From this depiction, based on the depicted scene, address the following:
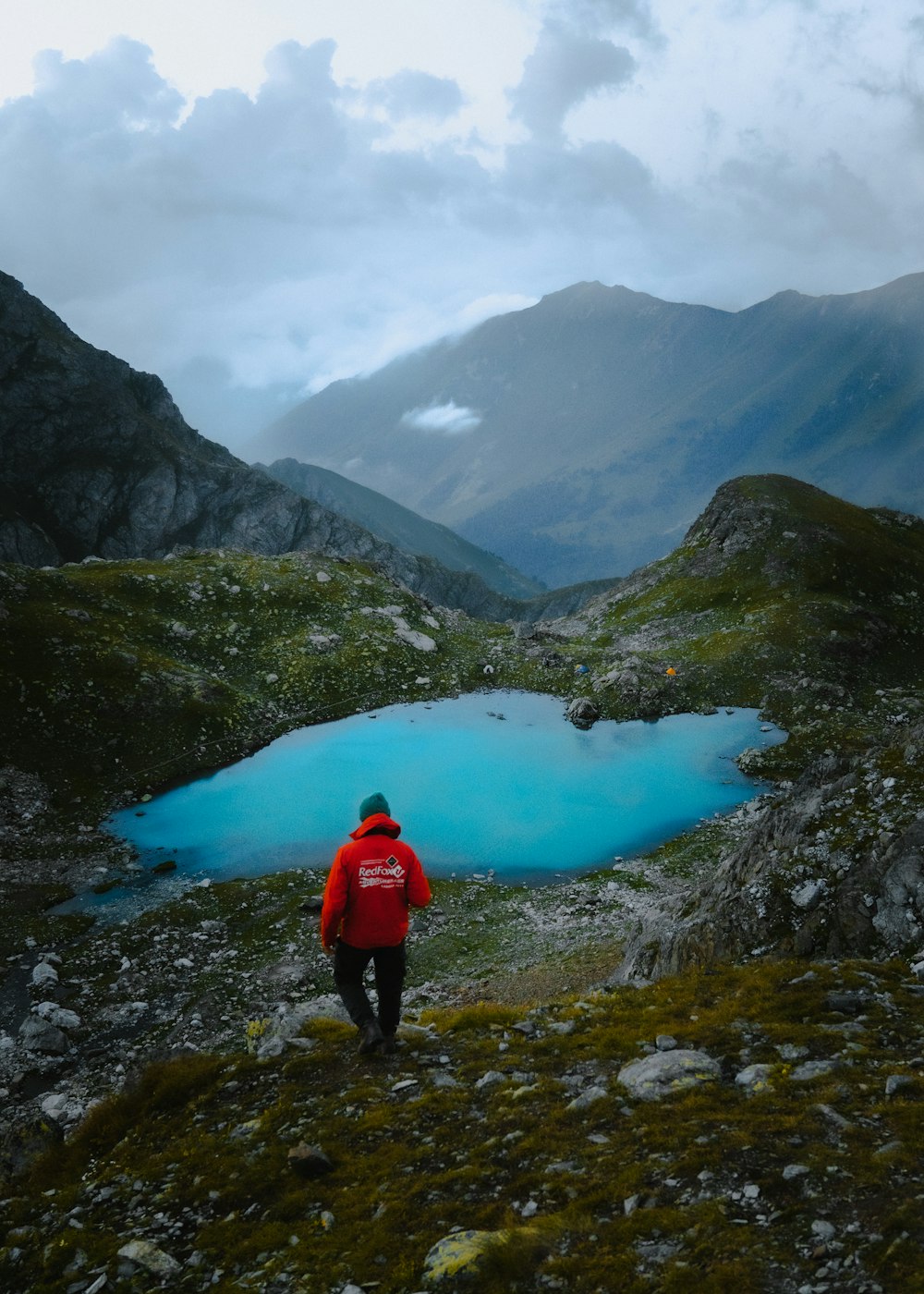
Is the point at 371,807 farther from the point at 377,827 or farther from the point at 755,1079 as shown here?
the point at 755,1079

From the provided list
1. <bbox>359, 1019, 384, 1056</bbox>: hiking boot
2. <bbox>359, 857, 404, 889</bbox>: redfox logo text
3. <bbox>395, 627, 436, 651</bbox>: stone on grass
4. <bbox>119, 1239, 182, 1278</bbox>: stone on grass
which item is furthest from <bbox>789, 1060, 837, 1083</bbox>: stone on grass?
<bbox>395, 627, 436, 651</bbox>: stone on grass

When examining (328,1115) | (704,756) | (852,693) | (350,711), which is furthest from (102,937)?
(852,693)

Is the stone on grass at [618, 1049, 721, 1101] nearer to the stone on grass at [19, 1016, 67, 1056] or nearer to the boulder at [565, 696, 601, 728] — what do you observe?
the stone on grass at [19, 1016, 67, 1056]

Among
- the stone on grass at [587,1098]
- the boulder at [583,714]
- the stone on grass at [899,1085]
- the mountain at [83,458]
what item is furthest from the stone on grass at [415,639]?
the mountain at [83,458]

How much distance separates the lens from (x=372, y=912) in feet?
40.1

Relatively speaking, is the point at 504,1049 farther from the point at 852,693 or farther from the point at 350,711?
the point at 852,693

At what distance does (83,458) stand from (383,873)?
536 ft

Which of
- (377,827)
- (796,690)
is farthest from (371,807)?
(796,690)

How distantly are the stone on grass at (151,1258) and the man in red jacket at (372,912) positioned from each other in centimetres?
422

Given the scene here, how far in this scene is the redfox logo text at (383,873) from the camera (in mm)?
12172

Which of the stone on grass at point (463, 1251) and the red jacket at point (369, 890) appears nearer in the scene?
the stone on grass at point (463, 1251)

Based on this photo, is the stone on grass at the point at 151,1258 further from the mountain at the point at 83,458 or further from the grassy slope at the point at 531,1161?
the mountain at the point at 83,458

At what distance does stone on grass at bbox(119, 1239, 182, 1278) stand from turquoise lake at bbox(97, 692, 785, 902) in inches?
1162

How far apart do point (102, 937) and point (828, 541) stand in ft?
273
